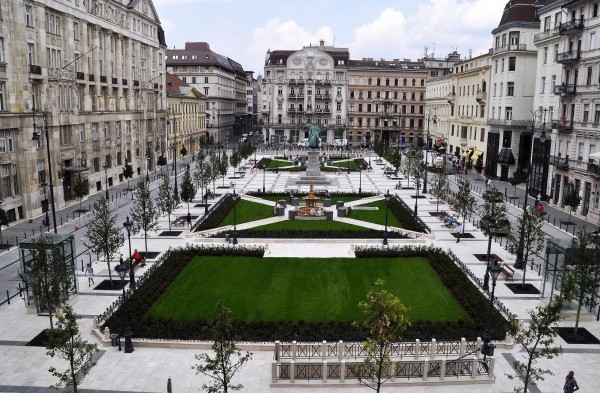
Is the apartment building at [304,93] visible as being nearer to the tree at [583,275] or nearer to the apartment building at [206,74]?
the apartment building at [206,74]

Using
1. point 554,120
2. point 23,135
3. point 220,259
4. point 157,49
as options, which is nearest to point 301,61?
point 157,49

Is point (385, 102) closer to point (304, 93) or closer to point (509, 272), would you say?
point (304, 93)

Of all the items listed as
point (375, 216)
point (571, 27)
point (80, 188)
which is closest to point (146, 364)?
point (375, 216)

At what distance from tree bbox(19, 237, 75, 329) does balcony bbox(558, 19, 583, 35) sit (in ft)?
156

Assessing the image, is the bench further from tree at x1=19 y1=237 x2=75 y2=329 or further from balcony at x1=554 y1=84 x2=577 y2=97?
balcony at x1=554 y1=84 x2=577 y2=97

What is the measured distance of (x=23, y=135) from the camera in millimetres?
42844

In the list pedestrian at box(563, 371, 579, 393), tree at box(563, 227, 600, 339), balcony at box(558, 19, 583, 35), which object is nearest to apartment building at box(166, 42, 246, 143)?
balcony at box(558, 19, 583, 35)

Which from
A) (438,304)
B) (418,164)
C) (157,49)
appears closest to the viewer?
(438,304)

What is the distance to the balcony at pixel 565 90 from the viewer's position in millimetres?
48691

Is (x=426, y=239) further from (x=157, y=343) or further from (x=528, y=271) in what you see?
(x=157, y=343)

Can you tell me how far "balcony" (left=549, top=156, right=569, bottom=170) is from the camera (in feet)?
162

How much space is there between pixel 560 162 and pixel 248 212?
31189mm

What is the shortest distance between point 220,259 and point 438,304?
46.6 ft

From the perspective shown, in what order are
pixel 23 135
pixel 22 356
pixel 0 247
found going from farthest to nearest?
pixel 23 135 → pixel 0 247 → pixel 22 356
